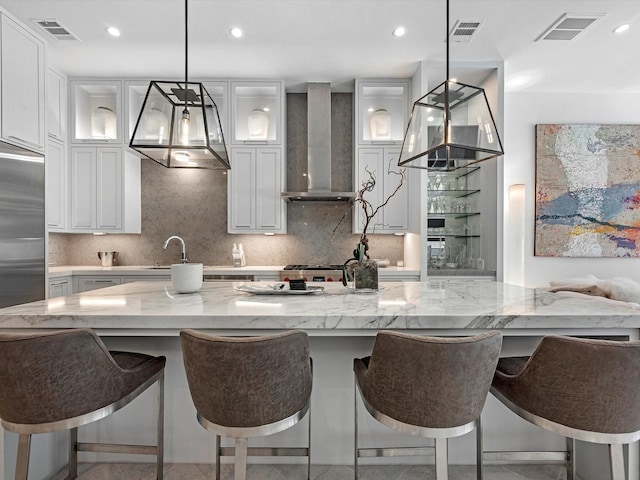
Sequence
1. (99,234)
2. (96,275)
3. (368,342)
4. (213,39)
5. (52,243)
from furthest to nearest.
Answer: (99,234), (52,243), (96,275), (213,39), (368,342)

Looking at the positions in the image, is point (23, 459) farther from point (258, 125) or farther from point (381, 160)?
point (381, 160)

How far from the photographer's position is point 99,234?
432cm

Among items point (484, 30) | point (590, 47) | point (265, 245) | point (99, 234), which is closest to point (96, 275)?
point (99, 234)

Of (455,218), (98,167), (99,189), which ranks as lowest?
(455,218)

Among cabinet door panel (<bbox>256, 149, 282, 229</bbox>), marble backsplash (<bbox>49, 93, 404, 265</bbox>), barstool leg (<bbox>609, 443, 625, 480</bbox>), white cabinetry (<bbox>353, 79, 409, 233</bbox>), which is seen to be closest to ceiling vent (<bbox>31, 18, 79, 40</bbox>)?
marble backsplash (<bbox>49, 93, 404, 265</bbox>)

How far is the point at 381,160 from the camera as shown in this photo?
13.0 ft

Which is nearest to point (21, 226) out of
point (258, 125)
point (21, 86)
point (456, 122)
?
point (21, 86)

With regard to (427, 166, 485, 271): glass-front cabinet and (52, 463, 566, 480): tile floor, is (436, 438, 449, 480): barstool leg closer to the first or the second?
(52, 463, 566, 480): tile floor

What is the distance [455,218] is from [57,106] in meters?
4.51

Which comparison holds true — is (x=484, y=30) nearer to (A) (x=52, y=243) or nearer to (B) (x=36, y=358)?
(B) (x=36, y=358)

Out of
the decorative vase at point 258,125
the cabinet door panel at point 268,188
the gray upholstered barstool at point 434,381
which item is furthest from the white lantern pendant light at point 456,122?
the decorative vase at point 258,125

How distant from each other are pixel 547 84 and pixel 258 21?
3481 millimetres

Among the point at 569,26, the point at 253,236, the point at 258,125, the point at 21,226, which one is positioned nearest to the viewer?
the point at 21,226

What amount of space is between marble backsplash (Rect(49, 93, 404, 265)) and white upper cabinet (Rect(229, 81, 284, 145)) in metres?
0.31
